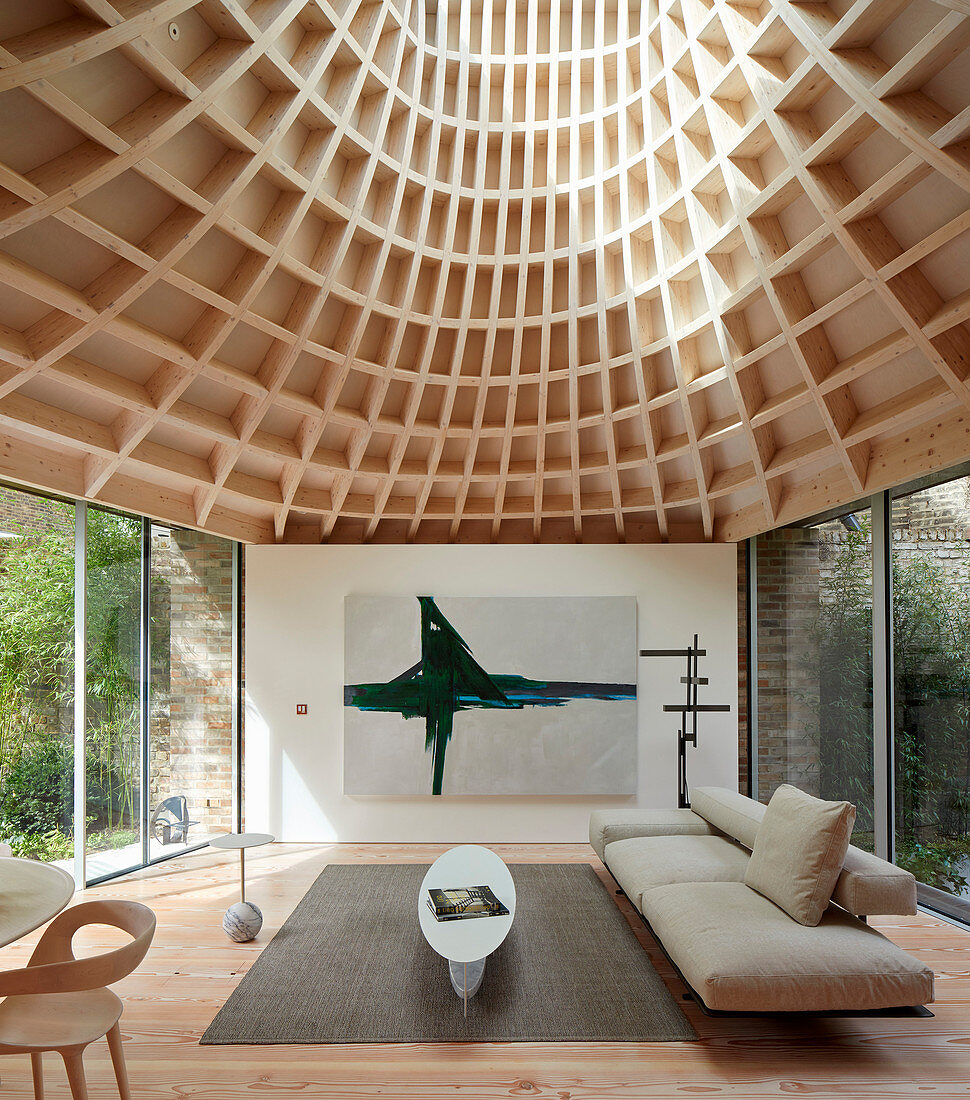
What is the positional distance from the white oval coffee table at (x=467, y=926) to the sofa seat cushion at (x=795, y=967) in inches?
31.5

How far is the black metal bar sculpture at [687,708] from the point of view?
6.18 m

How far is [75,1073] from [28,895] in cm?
52

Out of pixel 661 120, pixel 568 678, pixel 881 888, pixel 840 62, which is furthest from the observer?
pixel 568 678

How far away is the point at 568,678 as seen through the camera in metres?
6.61

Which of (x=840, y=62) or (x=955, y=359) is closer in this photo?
(x=840, y=62)

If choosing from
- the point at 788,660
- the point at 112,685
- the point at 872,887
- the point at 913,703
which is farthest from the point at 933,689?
the point at 112,685

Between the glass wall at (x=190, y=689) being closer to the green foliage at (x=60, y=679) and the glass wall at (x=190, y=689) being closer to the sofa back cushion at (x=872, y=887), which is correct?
the green foliage at (x=60, y=679)

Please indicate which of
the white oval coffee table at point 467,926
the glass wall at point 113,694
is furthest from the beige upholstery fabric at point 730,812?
the glass wall at point 113,694

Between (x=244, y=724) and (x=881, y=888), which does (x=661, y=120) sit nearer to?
(x=881, y=888)

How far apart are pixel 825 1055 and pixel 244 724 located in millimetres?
4928

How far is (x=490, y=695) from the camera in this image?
6.61m

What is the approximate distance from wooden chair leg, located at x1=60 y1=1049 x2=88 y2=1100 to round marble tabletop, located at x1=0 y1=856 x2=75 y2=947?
379 mm

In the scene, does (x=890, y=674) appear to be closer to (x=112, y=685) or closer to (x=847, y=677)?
(x=847, y=677)

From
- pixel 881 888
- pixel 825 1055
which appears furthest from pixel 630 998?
pixel 881 888
